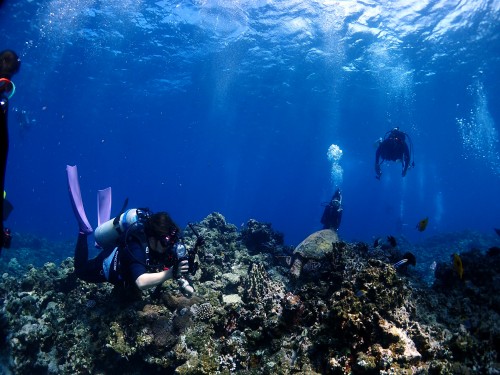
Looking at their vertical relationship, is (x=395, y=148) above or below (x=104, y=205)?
above

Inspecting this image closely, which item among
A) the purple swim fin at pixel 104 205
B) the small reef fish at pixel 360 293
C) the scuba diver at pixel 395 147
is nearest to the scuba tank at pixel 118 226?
the purple swim fin at pixel 104 205

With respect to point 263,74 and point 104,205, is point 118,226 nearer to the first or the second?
point 104,205

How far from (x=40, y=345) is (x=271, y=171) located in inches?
3604

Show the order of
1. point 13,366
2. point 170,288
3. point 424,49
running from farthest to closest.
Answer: point 424,49
point 170,288
point 13,366

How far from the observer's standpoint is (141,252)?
5.21 meters

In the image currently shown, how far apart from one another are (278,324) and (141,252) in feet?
8.14

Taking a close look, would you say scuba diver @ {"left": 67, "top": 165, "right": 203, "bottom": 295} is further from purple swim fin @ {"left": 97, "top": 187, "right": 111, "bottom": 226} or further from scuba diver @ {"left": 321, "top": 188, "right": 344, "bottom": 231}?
scuba diver @ {"left": 321, "top": 188, "right": 344, "bottom": 231}

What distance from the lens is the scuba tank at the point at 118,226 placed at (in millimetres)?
5531

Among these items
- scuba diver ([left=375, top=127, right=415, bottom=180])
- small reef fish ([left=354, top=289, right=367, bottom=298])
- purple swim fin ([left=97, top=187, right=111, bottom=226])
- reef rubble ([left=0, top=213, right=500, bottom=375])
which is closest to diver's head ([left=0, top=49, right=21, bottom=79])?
reef rubble ([left=0, top=213, right=500, bottom=375])

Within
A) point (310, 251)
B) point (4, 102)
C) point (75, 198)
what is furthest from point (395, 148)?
point (4, 102)

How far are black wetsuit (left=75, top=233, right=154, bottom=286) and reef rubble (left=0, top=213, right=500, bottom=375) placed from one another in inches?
21.3

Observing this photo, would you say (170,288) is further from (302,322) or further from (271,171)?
(271,171)

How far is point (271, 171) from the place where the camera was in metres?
96.6

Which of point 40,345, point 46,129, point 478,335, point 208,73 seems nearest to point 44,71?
point 208,73
